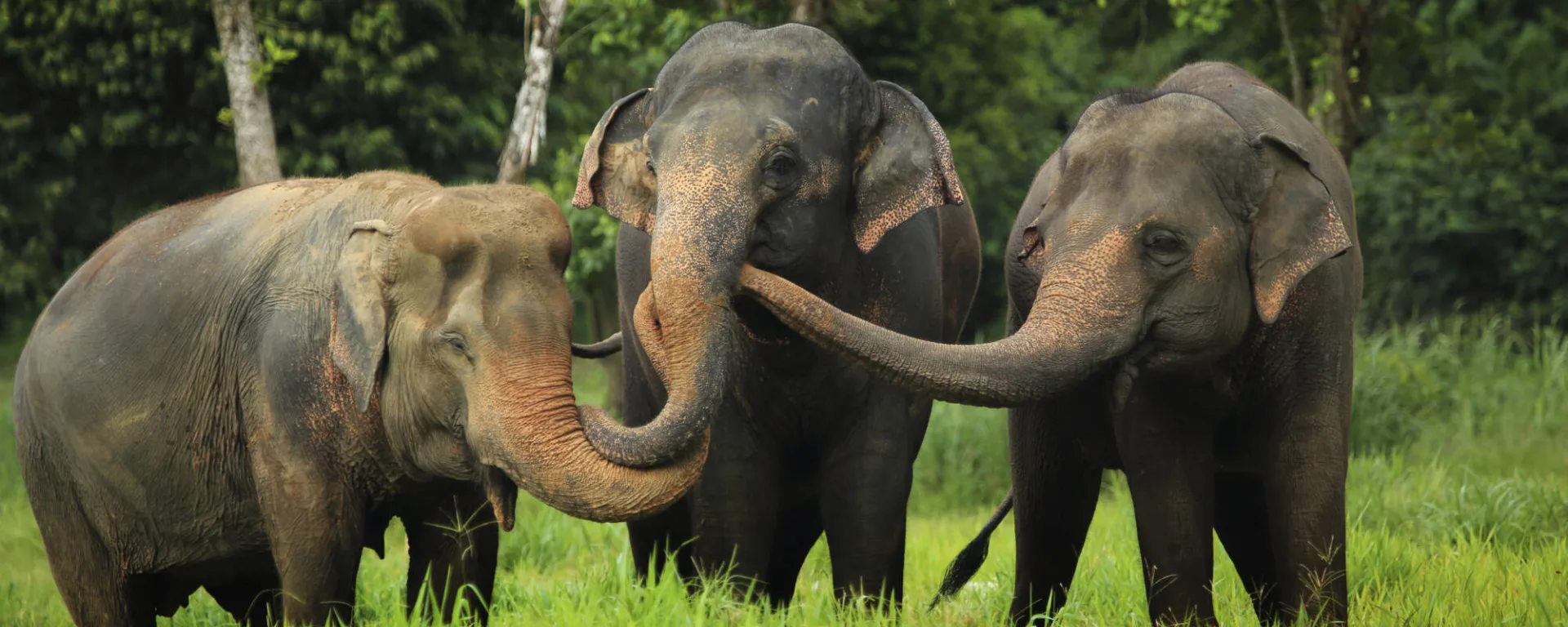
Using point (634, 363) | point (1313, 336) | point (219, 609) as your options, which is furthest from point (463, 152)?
point (1313, 336)

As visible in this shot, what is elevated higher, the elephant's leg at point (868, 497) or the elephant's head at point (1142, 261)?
the elephant's head at point (1142, 261)

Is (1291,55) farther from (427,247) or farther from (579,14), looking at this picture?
(427,247)

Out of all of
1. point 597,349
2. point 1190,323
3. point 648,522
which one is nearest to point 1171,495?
point 1190,323

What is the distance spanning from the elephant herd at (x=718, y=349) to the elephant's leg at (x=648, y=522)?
3 cm

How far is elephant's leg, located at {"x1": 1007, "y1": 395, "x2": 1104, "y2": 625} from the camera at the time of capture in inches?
236

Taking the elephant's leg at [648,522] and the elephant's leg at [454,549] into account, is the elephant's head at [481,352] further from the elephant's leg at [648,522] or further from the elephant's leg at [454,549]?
the elephant's leg at [648,522]

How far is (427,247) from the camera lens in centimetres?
473

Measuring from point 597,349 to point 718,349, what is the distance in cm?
112

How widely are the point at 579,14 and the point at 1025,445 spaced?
7764 mm

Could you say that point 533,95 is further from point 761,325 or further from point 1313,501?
point 1313,501

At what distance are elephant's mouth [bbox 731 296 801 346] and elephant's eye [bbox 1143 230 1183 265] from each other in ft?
3.55

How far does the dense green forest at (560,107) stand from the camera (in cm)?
1600

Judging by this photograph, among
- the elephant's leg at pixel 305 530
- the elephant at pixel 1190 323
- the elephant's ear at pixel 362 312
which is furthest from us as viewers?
the elephant's leg at pixel 305 530

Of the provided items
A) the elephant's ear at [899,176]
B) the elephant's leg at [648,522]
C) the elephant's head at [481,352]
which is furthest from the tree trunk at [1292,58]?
the elephant's head at [481,352]
